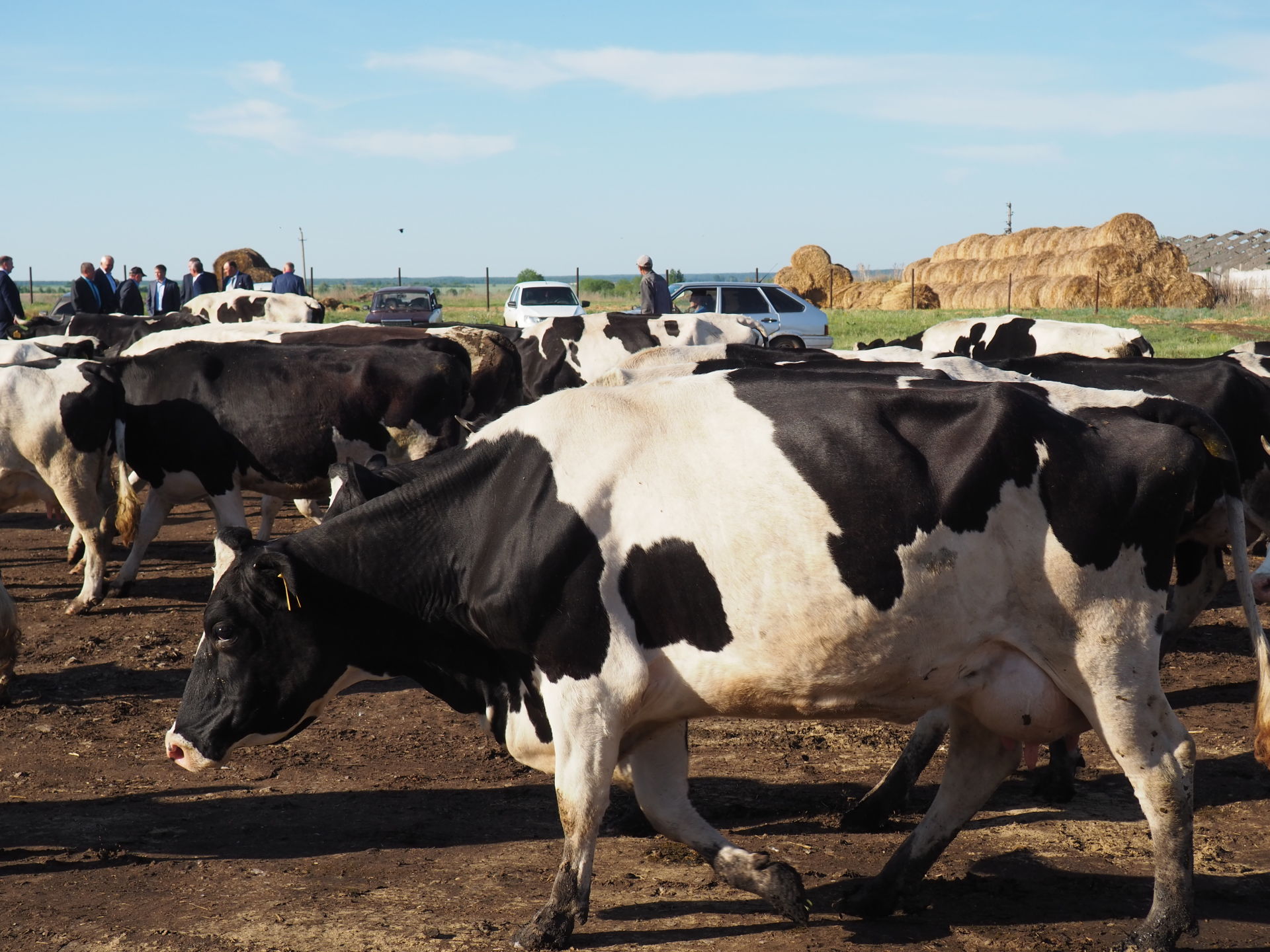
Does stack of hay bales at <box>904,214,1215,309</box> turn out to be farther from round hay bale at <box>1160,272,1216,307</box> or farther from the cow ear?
the cow ear

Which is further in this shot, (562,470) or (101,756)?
(101,756)

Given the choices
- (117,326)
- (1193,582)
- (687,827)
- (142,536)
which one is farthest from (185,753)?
(117,326)

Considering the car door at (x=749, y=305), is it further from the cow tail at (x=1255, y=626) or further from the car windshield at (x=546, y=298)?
the cow tail at (x=1255, y=626)

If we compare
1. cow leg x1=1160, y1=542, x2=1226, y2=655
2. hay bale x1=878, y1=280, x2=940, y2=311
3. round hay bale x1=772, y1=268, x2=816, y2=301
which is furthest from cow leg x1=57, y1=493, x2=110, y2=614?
round hay bale x1=772, y1=268, x2=816, y2=301

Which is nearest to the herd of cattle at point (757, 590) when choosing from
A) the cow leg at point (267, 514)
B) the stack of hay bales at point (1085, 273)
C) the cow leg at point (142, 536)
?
the cow leg at point (142, 536)

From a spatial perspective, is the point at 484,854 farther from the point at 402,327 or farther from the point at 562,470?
the point at 402,327

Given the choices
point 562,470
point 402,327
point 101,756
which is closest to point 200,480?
point 101,756

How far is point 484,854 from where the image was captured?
4898mm

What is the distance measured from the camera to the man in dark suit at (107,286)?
20.8 metres

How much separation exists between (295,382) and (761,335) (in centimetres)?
758

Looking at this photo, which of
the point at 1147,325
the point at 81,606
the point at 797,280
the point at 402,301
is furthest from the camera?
the point at 797,280

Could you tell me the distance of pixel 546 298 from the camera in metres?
27.0

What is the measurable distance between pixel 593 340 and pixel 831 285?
27971 mm

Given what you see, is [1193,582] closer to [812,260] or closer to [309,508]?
[309,508]
